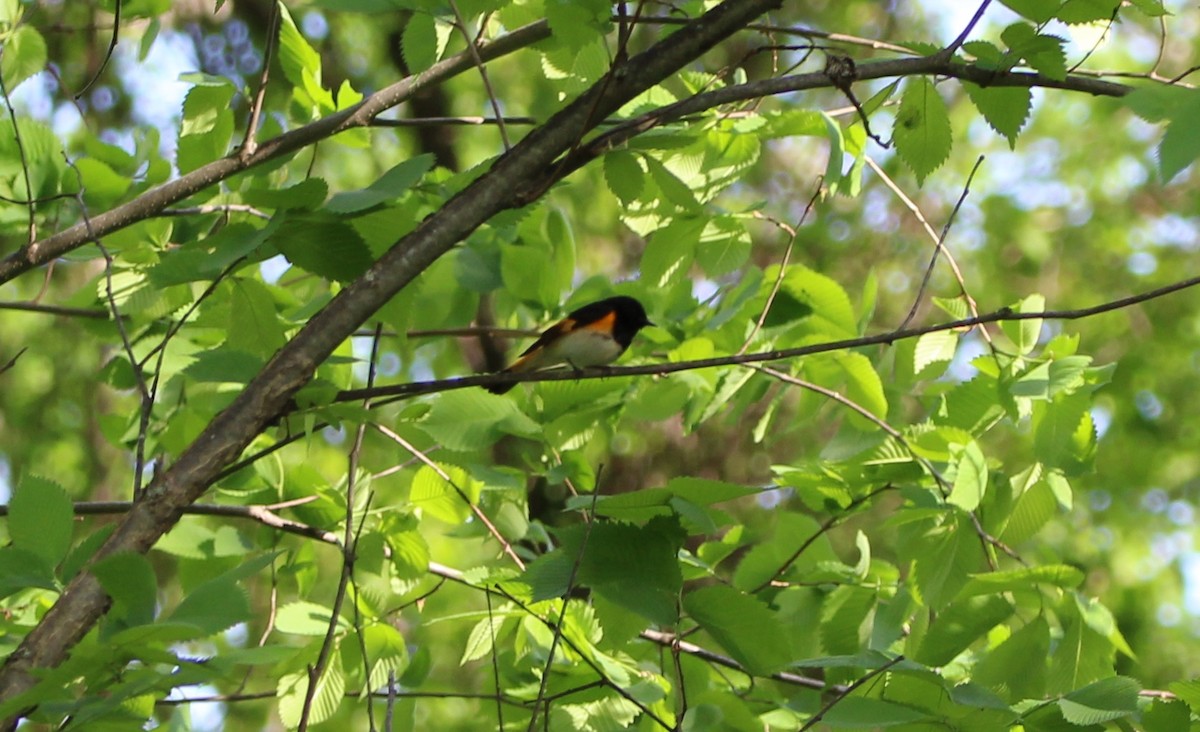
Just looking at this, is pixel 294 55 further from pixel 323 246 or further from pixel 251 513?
pixel 251 513

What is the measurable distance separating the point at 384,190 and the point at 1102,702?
4.98 ft

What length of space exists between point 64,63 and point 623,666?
30.1 ft

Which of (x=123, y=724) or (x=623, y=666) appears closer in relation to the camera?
(x=123, y=724)

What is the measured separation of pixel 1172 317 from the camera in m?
14.0

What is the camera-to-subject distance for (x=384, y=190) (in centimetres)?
210

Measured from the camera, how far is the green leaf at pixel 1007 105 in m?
2.35

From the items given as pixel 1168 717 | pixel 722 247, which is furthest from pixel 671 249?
pixel 1168 717

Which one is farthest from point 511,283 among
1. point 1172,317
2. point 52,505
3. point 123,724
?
point 1172,317

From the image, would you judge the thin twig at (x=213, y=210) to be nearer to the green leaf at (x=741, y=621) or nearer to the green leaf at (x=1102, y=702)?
the green leaf at (x=741, y=621)

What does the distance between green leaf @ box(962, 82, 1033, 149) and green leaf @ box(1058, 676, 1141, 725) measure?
41.9 inches

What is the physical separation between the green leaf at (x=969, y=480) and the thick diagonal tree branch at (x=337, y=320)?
108 cm

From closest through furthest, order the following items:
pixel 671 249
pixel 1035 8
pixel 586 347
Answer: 1. pixel 1035 8
2. pixel 671 249
3. pixel 586 347

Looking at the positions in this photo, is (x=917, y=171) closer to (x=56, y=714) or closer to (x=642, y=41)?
(x=56, y=714)

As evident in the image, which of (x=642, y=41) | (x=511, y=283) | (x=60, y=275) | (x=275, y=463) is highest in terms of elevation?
(x=642, y=41)
